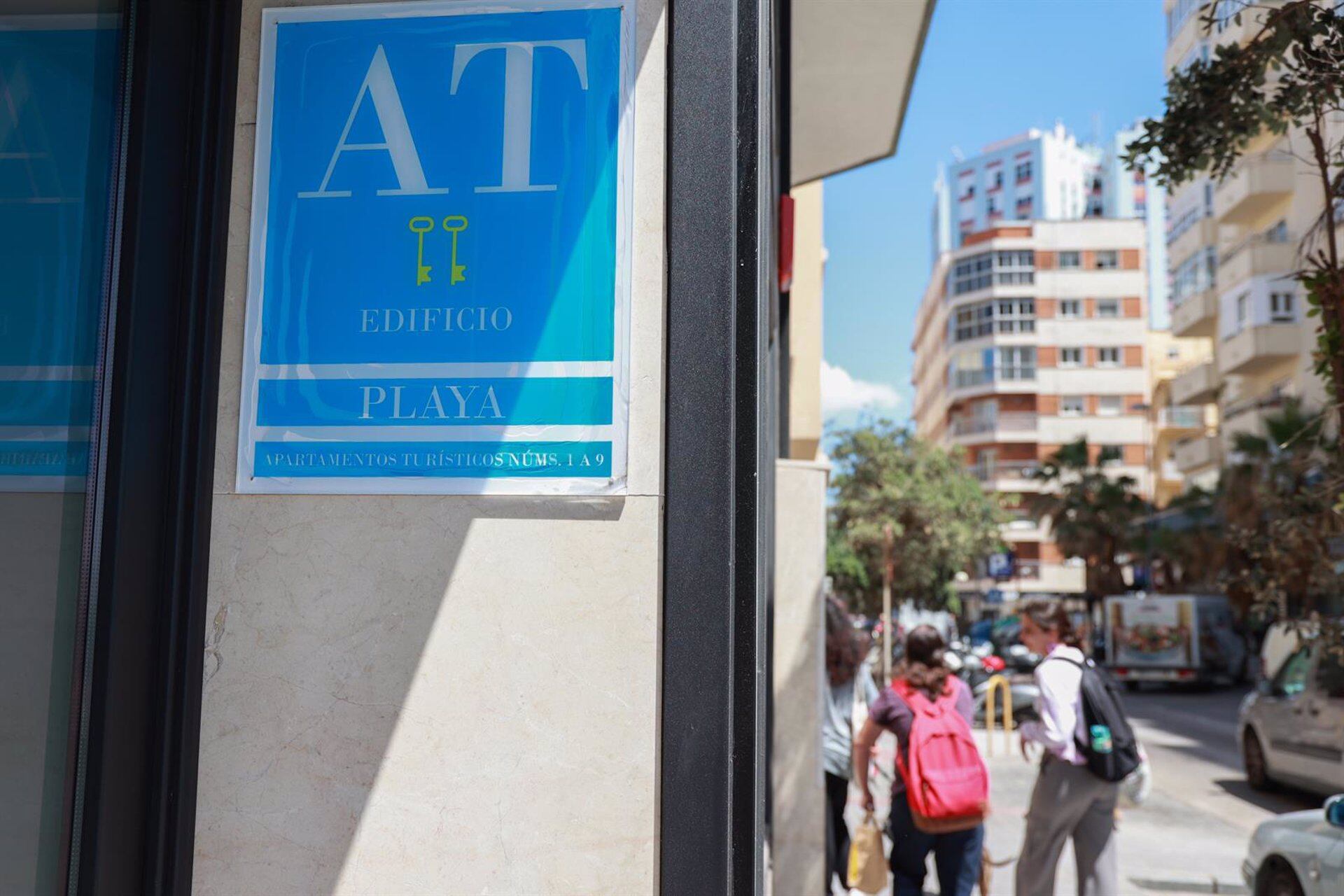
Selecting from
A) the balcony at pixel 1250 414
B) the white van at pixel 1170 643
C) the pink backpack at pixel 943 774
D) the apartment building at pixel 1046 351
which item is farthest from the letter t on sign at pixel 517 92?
the apartment building at pixel 1046 351

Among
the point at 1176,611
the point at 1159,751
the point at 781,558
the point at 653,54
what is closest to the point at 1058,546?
the point at 1176,611

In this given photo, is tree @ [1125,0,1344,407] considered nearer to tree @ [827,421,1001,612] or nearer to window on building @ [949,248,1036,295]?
tree @ [827,421,1001,612]

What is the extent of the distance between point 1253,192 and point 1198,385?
1044 centimetres

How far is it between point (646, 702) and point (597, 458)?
15.8 inches

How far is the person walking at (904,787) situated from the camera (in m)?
6.41

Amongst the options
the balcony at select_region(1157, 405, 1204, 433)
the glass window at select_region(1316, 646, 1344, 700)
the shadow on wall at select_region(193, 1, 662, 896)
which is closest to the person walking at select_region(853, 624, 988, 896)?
the shadow on wall at select_region(193, 1, 662, 896)

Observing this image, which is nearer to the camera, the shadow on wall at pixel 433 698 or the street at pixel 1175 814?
the shadow on wall at pixel 433 698

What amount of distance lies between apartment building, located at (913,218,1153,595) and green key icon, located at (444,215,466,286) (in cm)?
8018

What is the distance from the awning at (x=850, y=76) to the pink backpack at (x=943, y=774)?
3.34 m

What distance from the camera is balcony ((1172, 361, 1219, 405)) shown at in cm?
4894

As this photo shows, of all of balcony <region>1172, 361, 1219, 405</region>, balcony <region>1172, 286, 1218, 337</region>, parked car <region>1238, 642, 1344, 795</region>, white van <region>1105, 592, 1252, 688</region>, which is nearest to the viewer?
parked car <region>1238, 642, 1344, 795</region>

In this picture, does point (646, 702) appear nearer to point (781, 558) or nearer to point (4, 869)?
point (4, 869)

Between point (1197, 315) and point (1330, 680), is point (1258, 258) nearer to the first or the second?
point (1197, 315)

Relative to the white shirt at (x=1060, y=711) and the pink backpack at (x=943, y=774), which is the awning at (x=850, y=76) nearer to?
the white shirt at (x=1060, y=711)
